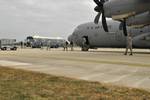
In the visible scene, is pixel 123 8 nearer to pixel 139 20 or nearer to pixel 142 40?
pixel 139 20

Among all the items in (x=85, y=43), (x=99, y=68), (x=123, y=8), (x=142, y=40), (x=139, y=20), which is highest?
(x=123, y=8)

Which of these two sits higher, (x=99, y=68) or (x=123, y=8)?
(x=123, y=8)

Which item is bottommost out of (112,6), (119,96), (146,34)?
(119,96)

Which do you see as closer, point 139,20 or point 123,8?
point 123,8

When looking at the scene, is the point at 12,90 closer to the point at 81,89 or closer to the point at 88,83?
the point at 81,89

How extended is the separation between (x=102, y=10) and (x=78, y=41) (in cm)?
2266

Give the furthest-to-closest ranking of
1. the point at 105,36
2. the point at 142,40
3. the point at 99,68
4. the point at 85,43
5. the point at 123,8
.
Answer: the point at 85,43 < the point at 105,36 < the point at 142,40 < the point at 123,8 < the point at 99,68

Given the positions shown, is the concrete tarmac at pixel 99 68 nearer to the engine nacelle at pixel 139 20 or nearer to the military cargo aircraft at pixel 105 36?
the engine nacelle at pixel 139 20

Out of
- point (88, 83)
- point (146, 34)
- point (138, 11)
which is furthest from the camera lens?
point (146, 34)

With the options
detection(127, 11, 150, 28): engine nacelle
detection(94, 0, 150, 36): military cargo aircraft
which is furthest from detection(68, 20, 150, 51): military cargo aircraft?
detection(94, 0, 150, 36): military cargo aircraft

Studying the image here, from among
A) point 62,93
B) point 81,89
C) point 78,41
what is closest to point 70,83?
point 81,89

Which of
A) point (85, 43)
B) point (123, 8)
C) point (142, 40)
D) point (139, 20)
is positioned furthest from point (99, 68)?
point (85, 43)

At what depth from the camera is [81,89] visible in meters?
10.4

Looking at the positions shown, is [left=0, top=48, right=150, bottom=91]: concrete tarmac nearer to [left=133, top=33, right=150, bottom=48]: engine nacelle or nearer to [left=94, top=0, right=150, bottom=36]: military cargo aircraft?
[left=94, top=0, right=150, bottom=36]: military cargo aircraft
